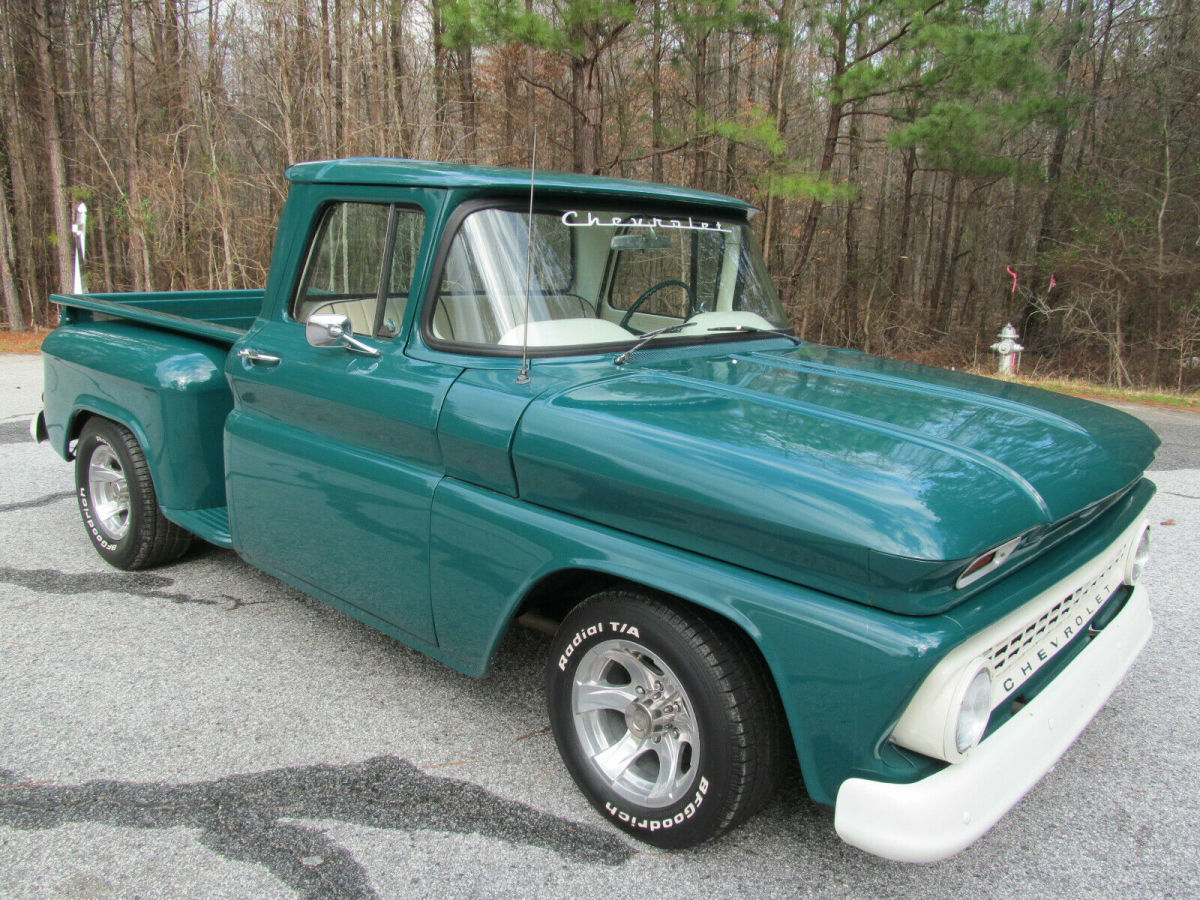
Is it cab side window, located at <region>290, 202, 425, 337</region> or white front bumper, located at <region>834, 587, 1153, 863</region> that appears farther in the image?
cab side window, located at <region>290, 202, 425, 337</region>

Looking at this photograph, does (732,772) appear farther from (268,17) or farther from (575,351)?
(268,17)

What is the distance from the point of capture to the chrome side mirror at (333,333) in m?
2.97

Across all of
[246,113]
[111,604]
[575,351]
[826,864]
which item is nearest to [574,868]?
[826,864]

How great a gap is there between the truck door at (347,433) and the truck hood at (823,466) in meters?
0.53

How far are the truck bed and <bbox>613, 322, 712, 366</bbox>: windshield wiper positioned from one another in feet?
6.15

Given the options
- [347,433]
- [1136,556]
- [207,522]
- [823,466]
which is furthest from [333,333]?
[1136,556]

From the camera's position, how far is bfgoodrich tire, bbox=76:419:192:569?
4180 mm

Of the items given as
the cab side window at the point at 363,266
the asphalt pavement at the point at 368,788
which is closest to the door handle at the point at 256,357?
the cab side window at the point at 363,266

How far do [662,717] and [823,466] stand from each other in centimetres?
82

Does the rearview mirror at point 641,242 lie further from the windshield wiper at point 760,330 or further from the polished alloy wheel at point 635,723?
the polished alloy wheel at point 635,723

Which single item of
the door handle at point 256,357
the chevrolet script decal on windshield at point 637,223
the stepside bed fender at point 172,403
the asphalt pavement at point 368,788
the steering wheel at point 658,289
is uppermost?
the chevrolet script decal on windshield at point 637,223

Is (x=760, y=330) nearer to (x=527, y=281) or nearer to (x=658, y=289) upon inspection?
(x=658, y=289)

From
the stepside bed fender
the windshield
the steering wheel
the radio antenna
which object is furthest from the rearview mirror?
the stepside bed fender

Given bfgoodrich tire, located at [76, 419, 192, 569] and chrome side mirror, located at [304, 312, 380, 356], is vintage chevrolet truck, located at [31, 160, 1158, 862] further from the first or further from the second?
bfgoodrich tire, located at [76, 419, 192, 569]
